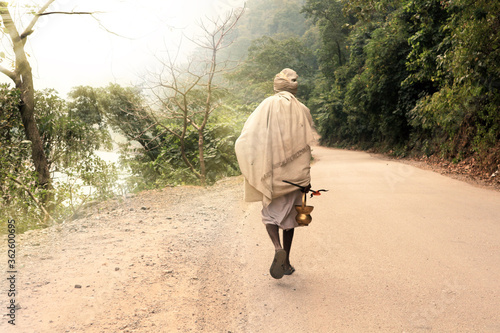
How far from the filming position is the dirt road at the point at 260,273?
2.92 meters

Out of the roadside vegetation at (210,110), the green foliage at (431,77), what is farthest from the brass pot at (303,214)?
the green foliage at (431,77)

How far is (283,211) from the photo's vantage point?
3721 millimetres

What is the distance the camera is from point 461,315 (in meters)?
2.88

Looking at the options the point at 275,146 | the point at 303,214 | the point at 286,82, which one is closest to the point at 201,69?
the point at 286,82

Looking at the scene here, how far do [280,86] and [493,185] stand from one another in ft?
24.3

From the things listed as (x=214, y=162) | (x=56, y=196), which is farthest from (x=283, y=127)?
(x=214, y=162)

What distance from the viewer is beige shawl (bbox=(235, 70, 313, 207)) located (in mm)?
3654

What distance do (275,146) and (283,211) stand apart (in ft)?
2.20

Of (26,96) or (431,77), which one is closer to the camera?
(26,96)

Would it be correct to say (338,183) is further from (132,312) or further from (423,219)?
(132,312)

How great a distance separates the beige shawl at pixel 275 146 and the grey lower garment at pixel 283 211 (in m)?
0.09

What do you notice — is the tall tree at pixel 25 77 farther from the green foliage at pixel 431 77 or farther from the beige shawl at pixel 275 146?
the green foliage at pixel 431 77

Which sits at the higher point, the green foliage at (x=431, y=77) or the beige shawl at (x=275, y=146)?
the green foliage at (x=431, y=77)

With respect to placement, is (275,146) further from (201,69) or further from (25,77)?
(25,77)
